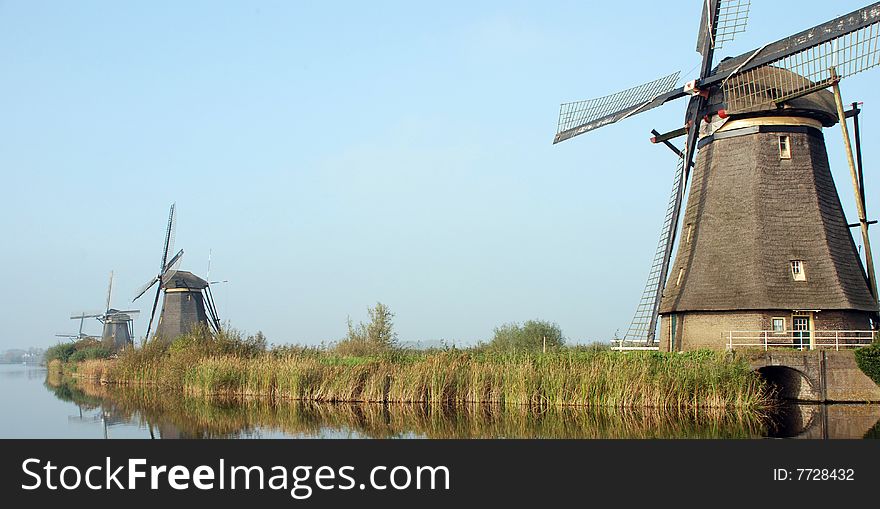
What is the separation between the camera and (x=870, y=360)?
722 inches

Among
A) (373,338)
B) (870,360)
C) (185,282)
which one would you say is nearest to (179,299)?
(185,282)

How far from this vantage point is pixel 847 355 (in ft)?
62.2

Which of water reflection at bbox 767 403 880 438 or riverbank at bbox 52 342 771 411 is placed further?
riverbank at bbox 52 342 771 411

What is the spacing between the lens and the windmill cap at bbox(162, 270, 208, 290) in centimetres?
4638

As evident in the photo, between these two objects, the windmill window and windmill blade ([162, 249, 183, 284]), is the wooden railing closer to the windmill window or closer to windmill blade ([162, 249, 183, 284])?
the windmill window

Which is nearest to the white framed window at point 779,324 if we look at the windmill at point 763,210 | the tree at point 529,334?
the windmill at point 763,210

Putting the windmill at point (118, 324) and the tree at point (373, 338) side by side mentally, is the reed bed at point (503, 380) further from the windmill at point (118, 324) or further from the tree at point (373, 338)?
the windmill at point (118, 324)

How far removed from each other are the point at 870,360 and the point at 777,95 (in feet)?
21.7

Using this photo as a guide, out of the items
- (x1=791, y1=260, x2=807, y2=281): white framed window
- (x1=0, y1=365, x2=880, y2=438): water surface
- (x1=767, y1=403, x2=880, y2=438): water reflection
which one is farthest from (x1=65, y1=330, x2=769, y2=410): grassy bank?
(x1=791, y1=260, x2=807, y2=281): white framed window

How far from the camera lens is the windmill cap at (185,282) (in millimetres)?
46375

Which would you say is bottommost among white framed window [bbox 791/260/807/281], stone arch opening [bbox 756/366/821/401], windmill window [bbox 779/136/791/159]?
Result: stone arch opening [bbox 756/366/821/401]

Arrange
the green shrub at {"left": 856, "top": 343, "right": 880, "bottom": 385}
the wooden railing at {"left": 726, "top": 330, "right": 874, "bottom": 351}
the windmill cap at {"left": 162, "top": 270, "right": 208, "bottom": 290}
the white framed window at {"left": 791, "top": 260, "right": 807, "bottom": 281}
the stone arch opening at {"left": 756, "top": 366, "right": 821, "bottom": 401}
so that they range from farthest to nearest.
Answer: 1. the windmill cap at {"left": 162, "top": 270, "right": 208, "bottom": 290}
2. the white framed window at {"left": 791, "top": 260, "right": 807, "bottom": 281}
3. the wooden railing at {"left": 726, "top": 330, "right": 874, "bottom": 351}
4. the stone arch opening at {"left": 756, "top": 366, "right": 821, "bottom": 401}
5. the green shrub at {"left": 856, "top": 343, "right": 880, "bottom": 385}

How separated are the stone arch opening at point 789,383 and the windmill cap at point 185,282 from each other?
33714 mm

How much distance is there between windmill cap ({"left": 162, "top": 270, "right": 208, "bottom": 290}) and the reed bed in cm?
2335
